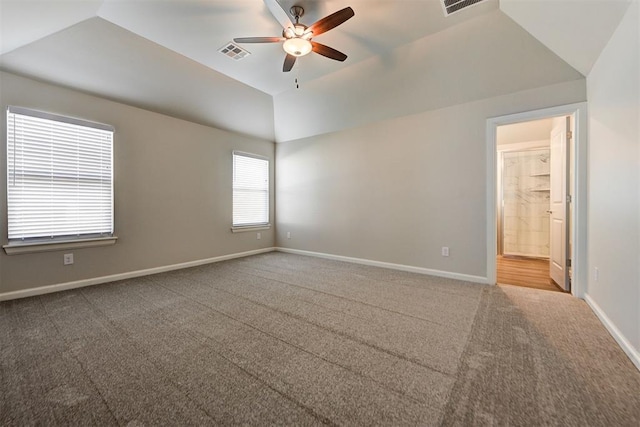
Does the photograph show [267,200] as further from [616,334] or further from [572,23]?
[616,334]

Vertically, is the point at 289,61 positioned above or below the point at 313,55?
below

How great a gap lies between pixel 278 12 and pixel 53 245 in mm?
3534

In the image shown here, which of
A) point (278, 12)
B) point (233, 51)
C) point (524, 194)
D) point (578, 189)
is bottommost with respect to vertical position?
point (578, 189)

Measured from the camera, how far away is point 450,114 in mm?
3465

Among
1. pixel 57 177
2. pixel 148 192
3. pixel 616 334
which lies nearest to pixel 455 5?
pixel 616 334

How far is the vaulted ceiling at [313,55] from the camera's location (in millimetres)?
2291

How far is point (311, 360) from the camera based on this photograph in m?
1.69

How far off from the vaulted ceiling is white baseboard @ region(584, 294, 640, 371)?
7.57 feet

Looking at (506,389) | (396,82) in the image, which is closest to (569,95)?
(396,82)

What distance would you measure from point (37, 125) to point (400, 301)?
444 centimetres

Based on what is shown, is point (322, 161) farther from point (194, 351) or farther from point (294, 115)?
point (194, 351)

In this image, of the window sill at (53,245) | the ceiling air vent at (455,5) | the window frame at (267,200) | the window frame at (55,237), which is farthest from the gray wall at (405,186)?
the window sill at (53,245)

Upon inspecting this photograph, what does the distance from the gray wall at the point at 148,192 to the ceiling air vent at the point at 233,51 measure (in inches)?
57.2

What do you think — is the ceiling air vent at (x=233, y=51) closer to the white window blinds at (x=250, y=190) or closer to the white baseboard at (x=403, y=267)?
the white window blinds at (x=250, y=190)
